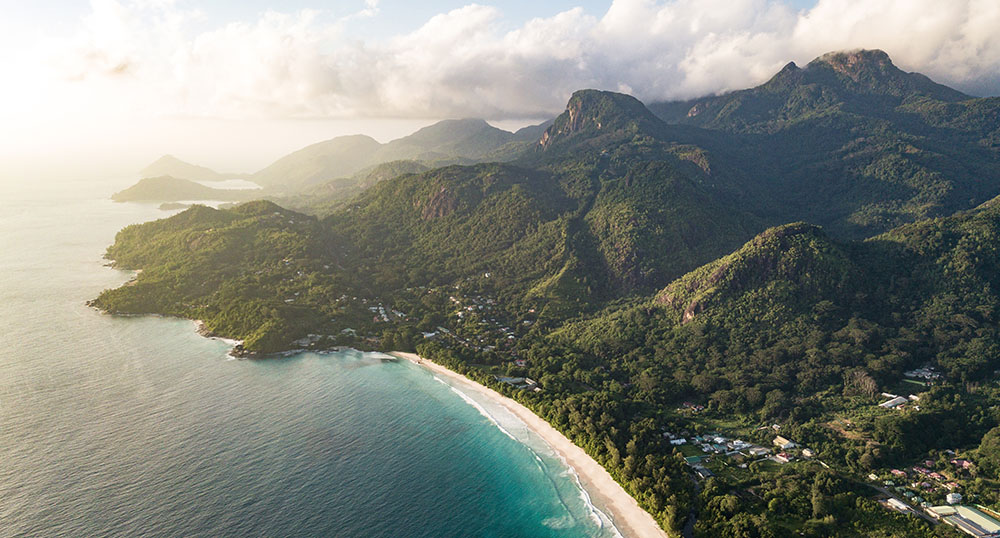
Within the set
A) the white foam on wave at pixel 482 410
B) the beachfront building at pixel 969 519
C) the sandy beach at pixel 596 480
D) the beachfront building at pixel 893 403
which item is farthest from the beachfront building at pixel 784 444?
the white foam on wave at pixel 482 410

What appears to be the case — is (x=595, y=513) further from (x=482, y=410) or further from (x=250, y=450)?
(x=250, y=450)

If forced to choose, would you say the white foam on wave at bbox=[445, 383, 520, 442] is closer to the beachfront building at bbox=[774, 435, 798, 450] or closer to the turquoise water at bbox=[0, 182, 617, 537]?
the turquoise water at bbox=[0, 182, 617, 537]

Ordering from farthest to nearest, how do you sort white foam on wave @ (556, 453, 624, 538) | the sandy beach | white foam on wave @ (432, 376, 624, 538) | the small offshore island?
1. the small offshore island
2. white foam on wave @ (432, 376, 624, 538)
3. the sandy beach
4. white foam on wave @ (556, 453, 624, 538)

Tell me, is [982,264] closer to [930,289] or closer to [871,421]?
[930,289]

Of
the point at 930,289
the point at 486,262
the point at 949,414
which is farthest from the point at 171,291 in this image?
the point at 930,289

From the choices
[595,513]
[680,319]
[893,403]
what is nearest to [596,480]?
[595,513]

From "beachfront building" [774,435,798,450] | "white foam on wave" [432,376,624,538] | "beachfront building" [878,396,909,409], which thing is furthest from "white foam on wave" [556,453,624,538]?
"beachfront building" [878,396,909,409]
